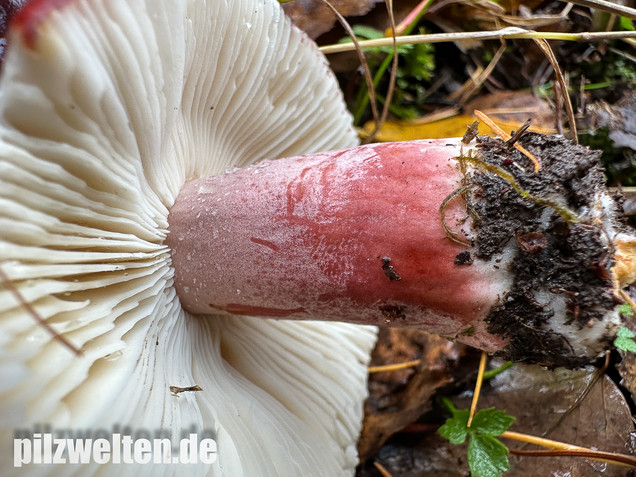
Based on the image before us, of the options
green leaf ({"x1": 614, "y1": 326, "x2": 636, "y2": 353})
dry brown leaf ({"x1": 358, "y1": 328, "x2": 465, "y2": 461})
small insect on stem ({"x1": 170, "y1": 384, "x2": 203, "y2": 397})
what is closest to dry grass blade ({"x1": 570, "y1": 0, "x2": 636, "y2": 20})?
green leaf ({"x1": 614, "y1": 326, "x2": 636, "y2": 353})

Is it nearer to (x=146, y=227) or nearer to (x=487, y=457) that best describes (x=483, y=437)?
(x=487, y=457)

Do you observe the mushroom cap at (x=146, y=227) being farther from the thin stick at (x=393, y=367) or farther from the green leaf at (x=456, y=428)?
the green leaf at (x=456, y=428)

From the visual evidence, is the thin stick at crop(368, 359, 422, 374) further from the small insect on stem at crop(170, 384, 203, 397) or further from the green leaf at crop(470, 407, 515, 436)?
the small insect on stem at crop(170, 384, 203, 397)

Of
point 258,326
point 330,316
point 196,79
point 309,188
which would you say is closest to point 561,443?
point 330,316

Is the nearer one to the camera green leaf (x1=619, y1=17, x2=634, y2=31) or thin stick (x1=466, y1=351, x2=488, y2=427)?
thin stick (x1=466, y1=351, x2=488, y2=427)

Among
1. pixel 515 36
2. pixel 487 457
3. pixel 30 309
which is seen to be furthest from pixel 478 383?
pixel 30 309

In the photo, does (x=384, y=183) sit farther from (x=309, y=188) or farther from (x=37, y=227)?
(x=37, y=227)

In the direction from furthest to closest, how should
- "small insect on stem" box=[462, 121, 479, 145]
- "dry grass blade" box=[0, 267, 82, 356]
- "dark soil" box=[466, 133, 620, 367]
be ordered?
"small insect on stem" box=[462, 121, 479, 145]
"dark soil" box=[466, 133, 620, 367]
"dry grass blade" box=[0, 267, 82, 356]
